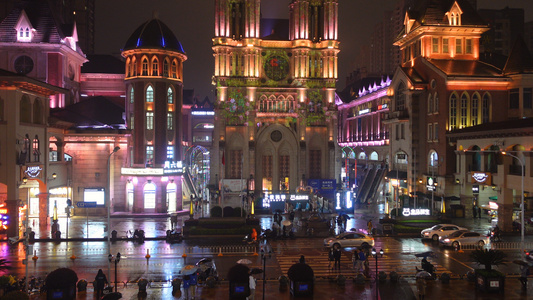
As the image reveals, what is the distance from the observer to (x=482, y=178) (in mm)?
49719

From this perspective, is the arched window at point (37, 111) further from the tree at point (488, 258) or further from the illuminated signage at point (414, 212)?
the tree at point (488, 258)

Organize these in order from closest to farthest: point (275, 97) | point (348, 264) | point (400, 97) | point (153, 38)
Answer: point (348, 264) → point (153, 38) → point (400, 97) → point (275, 97)

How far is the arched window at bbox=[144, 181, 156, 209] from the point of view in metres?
60.3

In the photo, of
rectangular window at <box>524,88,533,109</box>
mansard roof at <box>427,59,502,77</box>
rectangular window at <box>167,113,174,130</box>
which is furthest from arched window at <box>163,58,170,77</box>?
rectangular window at <box>524,88,533,109</box>

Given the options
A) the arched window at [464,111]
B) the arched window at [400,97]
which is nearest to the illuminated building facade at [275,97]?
the arched window at [400,97]

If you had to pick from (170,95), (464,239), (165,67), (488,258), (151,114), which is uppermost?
(165,67)

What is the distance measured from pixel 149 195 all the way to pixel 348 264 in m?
33.2

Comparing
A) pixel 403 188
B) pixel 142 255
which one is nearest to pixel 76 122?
pixel 142 255

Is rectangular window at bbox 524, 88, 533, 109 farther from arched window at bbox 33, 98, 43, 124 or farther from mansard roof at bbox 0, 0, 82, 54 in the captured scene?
mansard roof at bbox 0, 0, 82, 54

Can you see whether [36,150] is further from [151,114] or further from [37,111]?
[151,114]

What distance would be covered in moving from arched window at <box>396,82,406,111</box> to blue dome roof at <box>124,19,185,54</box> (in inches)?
1195

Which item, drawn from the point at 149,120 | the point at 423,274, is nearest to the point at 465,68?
the point at 149,120

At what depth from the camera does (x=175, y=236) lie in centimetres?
4338

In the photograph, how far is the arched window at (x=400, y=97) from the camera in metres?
66.8
